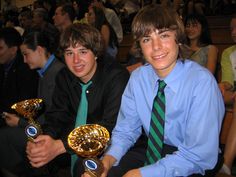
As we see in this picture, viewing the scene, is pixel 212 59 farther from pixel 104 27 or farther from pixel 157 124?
pixel 157 124

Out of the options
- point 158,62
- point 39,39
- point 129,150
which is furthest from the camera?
point 39,39

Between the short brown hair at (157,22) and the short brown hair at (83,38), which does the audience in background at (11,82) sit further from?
the short brown hair at (157,22)

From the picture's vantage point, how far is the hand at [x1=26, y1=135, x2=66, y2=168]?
1800 mm

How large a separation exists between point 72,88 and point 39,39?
81 centimetres

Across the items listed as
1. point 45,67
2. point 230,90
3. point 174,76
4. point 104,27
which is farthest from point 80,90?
point 104,27

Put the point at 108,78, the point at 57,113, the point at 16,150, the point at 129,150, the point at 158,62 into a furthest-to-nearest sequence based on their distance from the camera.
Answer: the point at 16,150 → the point at 57,113 → the point at 108,78 → the point at 129,150 → the point at 158,62

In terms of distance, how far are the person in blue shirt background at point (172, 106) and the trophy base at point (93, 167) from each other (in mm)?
46

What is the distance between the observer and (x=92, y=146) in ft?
4.71

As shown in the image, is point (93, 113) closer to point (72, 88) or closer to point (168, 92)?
point (72, 88)

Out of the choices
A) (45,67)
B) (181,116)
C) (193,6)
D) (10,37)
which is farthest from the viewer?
(193,6)

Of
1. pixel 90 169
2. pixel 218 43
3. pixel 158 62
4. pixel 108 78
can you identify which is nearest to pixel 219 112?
pixel 158 62

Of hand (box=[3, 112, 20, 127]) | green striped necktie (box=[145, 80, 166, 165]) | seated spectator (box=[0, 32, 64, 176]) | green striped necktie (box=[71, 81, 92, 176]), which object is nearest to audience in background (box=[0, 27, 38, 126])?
seated spectator (box=[0, 32, 64, 176])

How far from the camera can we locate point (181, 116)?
149cm

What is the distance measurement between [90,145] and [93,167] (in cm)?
12
